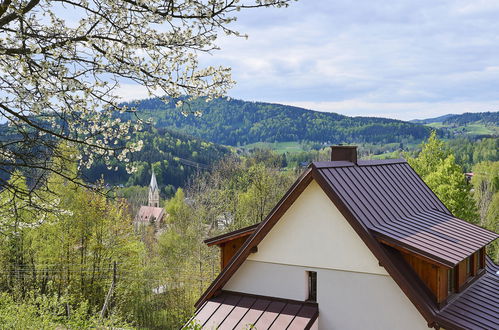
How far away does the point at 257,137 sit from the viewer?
608 ft

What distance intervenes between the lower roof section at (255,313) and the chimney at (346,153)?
150 inches

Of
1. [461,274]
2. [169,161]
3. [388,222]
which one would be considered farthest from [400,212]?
[169,161]

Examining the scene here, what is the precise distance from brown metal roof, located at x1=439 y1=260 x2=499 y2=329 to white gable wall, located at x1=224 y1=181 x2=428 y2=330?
0.68 meters

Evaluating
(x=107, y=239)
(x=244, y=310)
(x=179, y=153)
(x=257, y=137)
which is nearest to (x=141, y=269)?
(x=107, y=239)

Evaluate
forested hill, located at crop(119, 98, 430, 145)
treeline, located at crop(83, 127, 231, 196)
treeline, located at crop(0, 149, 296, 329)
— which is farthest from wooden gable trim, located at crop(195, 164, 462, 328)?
forested hill, located at crop(119, 98, 430, 145)

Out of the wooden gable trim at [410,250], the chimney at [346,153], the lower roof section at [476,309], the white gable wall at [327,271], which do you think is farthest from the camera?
the chimney at [346,153]

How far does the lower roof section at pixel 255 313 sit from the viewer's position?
404 inches

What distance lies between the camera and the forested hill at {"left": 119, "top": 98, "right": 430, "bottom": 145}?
6545 inches

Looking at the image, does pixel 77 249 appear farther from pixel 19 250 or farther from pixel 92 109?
pixel 92 109

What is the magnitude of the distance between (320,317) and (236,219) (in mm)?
21392

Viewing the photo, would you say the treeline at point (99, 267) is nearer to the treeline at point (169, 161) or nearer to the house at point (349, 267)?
the house at point (349, 267)

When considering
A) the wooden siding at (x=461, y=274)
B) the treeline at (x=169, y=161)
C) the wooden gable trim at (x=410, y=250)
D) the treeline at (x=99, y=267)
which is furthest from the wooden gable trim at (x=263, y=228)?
the treeline at (x=169, y=161)

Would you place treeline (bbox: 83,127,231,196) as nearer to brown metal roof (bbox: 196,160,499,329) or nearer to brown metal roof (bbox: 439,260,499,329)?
brown metal roof (bbox: 196,160,499,329)

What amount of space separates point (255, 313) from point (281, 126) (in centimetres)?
17489
